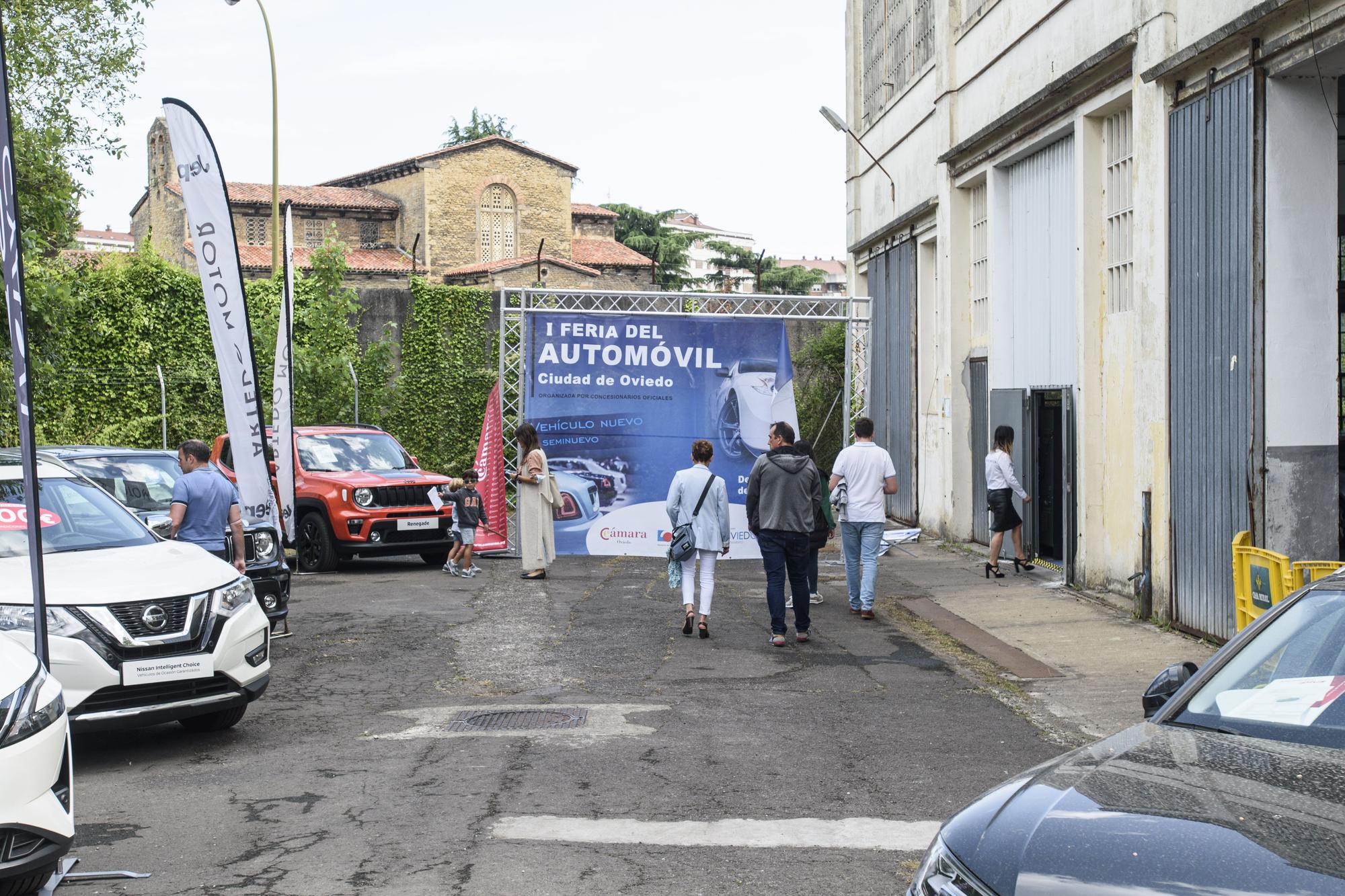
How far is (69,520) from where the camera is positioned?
841 centimetres

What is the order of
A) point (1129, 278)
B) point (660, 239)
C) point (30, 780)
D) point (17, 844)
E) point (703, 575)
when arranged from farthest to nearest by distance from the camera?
point (660, 239) < point (1129, 278) < point (703, 575) < point (30, 780) < point (17, 844)

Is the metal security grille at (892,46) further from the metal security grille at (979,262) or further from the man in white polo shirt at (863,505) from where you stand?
the man in white polo shirt at (863,505)

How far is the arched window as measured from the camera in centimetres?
5788

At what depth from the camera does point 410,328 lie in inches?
1056

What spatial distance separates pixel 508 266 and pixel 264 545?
42.0 m

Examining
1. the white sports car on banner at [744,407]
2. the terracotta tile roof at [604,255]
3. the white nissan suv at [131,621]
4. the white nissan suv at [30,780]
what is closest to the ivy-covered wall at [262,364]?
the white sports car on banner at [744,407]

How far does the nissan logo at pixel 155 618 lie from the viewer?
7211 millimetres

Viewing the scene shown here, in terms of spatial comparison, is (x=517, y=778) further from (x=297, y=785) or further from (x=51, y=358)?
(x=51, y=358)

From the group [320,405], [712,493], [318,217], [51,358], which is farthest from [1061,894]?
[318,217]

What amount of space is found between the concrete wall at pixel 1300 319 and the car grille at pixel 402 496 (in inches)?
415

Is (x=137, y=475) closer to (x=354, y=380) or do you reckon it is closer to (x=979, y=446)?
(x=354, y=380)

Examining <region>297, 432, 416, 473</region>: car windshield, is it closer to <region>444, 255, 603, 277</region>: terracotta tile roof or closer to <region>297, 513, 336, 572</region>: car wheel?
<region>297, 513, 336, 572</region>: car wheel

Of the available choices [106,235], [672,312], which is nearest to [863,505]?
[672,312]

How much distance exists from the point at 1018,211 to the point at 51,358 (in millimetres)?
13646
